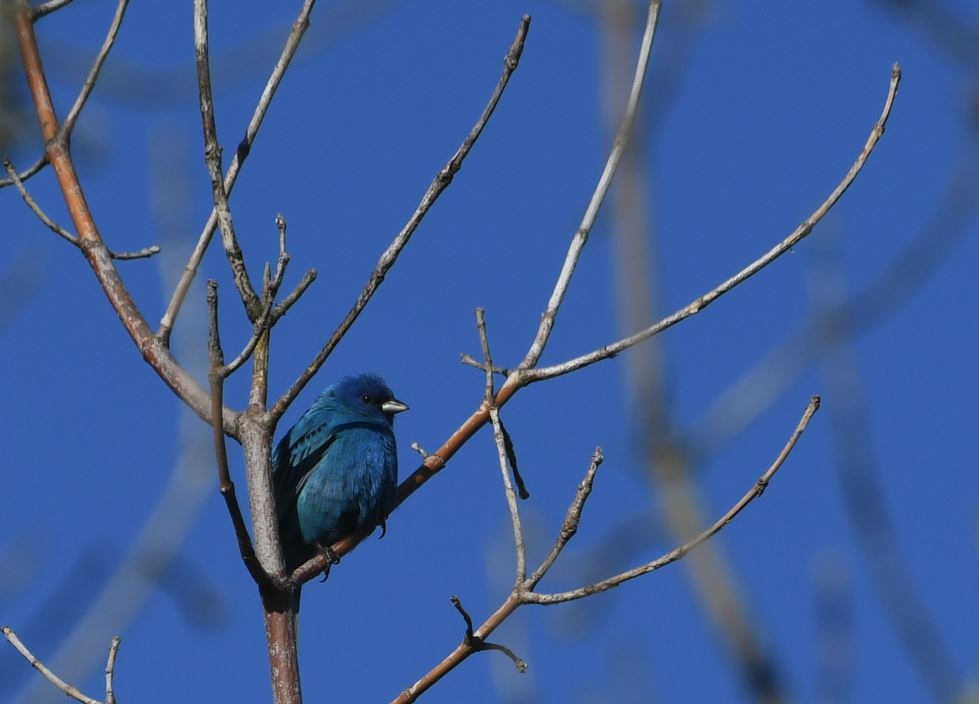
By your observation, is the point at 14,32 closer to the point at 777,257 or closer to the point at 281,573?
the point at 281,573

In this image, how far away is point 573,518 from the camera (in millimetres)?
3385

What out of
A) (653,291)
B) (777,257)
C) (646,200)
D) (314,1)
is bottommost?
(653,291)

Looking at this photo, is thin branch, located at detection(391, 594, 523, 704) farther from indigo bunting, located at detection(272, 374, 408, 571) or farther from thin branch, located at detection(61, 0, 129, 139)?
indigo bunting, located at detection(272, 374, 408, 571)

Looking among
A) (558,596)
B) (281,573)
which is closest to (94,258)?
(281,573)

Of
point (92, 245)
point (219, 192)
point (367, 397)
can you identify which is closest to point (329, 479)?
point (367, 397)

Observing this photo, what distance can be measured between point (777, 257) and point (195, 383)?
177cm

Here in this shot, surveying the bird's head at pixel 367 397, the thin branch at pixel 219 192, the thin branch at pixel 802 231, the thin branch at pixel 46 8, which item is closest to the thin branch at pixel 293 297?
the thin branch at pixel 219 192

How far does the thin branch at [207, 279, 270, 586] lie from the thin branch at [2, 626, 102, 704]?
0.55 meters

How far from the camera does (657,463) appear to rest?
1.95 meters

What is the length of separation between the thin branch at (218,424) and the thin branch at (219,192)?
0.41 meters

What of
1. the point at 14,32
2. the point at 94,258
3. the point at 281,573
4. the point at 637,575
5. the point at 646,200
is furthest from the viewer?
the point at 14,32

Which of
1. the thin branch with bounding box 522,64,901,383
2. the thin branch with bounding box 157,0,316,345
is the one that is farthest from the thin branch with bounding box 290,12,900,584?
the thin branch with bounding box 157,0,316,345

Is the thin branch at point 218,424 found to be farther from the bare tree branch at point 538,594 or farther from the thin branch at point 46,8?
the thin branch at point 46,8

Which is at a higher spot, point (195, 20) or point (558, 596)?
point (195, 20)
